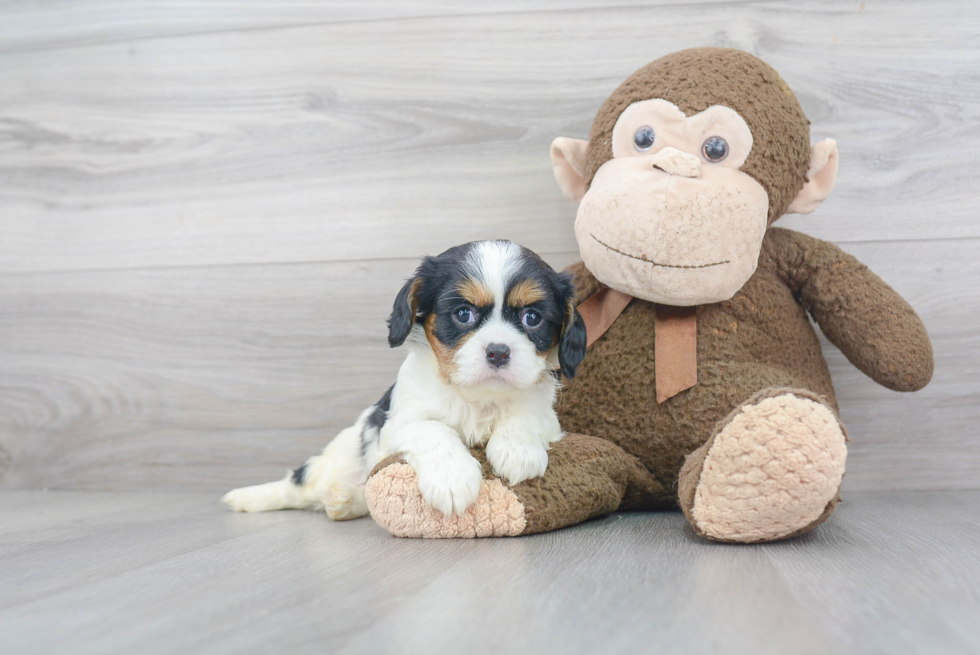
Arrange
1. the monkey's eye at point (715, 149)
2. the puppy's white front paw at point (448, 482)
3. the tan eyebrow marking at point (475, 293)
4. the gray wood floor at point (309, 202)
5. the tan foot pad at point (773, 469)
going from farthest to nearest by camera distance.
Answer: the gray wood floor at point (309, 202)
the monkey's eye at point (715, 149)
the tan eyebrow marking at point (475, 293)
the puppy's white front paw at point (448, 482)
the tan foot pad at point (773, 469)

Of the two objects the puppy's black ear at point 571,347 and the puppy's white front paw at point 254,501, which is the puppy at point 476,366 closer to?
the puppy's black ear at point 571,347

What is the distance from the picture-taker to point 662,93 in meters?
1.56

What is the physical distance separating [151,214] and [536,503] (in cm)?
157

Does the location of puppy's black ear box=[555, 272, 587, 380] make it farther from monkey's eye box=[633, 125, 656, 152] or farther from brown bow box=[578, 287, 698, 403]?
monkey's eye box=[633, 125, 656, 152]

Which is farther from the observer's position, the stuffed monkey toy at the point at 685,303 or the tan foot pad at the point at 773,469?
the stuffed monkey toy at the point at 685,303

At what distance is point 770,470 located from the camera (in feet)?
3.76

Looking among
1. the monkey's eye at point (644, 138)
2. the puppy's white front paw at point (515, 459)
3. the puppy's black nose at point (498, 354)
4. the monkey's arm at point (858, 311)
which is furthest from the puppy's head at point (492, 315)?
the monkey's arm at point (858, 311)

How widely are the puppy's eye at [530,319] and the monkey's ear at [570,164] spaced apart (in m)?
0.49

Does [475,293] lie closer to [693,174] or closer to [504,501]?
[504,501]

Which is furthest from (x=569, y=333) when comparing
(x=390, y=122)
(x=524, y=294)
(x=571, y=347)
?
(x=390, y=122)

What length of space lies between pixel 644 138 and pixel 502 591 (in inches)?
39.4

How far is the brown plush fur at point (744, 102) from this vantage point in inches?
59.9

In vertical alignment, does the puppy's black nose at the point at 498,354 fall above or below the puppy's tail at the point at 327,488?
above

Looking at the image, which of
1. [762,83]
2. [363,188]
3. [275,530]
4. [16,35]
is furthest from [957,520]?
[16,35]
